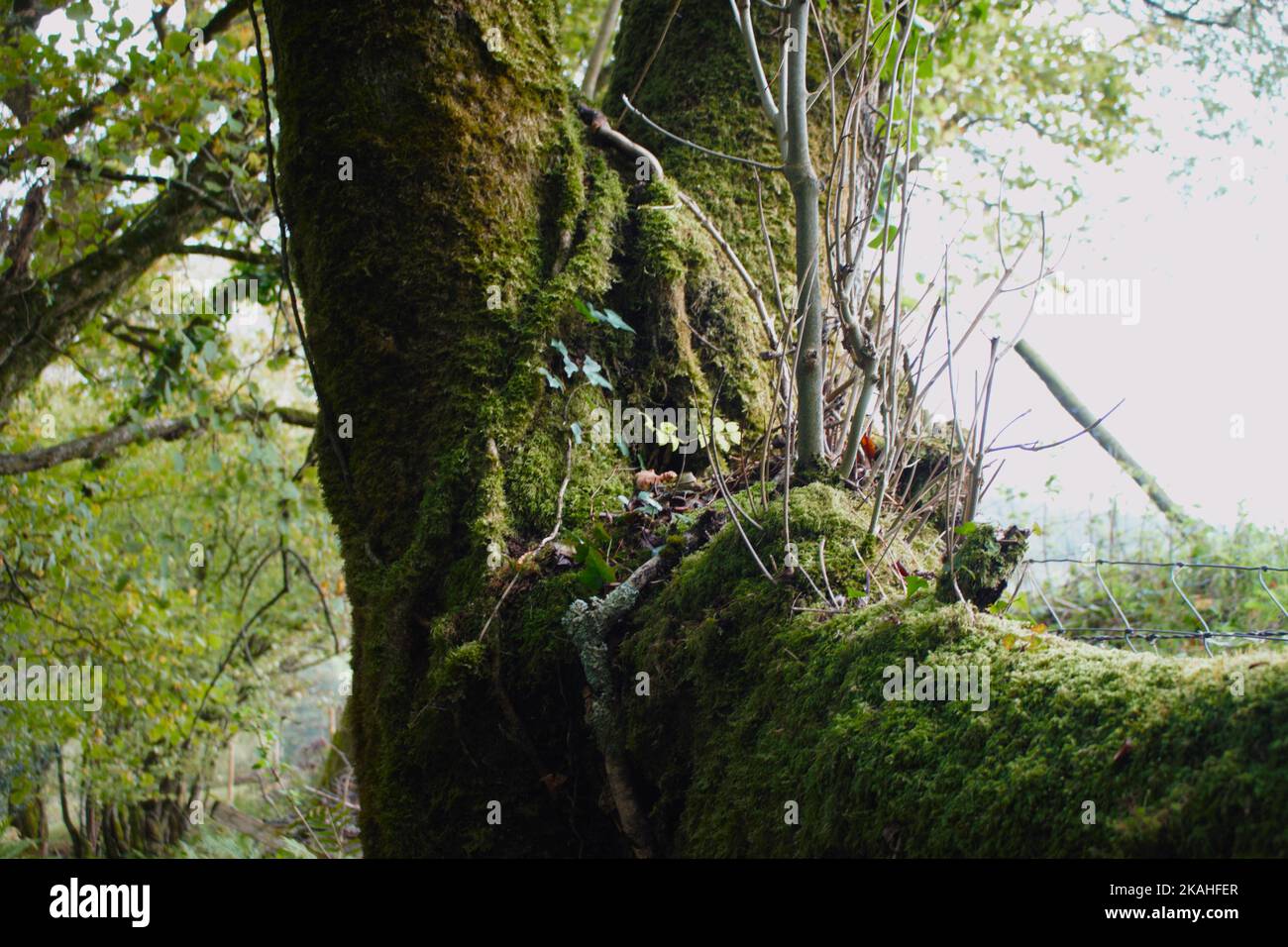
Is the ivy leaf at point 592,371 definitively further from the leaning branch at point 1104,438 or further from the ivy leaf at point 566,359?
the leaning branch at point 1104,438

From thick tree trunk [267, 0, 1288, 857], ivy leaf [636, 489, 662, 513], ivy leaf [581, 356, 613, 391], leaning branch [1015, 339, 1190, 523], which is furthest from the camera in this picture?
leaning branch [1015, 339, 1190, 523]

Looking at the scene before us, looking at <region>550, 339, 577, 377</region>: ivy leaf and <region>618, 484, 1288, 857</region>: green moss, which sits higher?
<region>550, 339, 577, 377</region>: ivy leaf

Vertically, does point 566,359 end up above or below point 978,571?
above

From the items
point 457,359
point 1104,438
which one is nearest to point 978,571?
point 457,359

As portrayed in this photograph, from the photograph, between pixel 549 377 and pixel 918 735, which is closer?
pixel 918 735

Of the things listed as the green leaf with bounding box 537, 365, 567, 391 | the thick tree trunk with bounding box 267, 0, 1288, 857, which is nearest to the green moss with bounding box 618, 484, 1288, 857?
the thick tree trunk with bounding box 267, 0, 1288, 857

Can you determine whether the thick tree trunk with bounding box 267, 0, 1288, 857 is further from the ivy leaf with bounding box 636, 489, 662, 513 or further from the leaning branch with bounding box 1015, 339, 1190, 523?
the leaning branch with bounding box 1015, 339, 1190, 523

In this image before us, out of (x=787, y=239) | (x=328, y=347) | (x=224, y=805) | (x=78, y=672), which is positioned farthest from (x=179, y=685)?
(x=787, y=239)

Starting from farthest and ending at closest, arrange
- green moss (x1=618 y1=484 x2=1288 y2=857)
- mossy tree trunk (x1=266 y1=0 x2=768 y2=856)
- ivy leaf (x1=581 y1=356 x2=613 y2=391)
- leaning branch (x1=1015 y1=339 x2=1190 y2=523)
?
leaning branch (x1=1015 y1=339 x2=1190 y2=523) < ivy leaf (x1=581 y1=356 x2=613 y2=391) < mossy tree trunk (x1=266 y1=0 x2=768 y2=856) < green moss (x1=618 y1=484 x2=1288 y2=857)

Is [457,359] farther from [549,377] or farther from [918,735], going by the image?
[918,735]

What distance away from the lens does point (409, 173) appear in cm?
321

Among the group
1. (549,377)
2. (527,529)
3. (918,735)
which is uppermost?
(549,377)

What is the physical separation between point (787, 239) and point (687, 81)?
972 millimetres

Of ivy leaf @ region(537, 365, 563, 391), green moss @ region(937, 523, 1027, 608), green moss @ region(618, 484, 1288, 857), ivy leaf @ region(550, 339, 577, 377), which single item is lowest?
green moss @ region(618, 484, 1288, 857)
